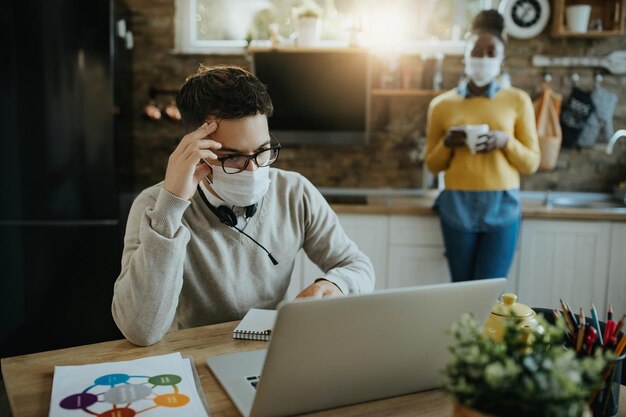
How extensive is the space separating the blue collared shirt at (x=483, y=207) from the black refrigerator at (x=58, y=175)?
1.65 meters

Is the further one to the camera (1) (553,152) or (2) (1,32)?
(1) (553,152)

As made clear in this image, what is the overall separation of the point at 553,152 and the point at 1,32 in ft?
9.32

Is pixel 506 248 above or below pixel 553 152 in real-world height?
below

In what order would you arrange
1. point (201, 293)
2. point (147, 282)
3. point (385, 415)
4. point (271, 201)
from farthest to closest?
1. point (271, 201)
2. point (201, 293)
3. point (147, 282)
4. point (385, 415)

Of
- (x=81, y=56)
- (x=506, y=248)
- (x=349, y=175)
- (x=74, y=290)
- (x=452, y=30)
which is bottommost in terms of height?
(x=74, y=290)

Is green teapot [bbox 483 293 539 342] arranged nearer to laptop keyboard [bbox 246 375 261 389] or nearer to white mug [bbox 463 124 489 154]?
laptop keyboard [bbox 246 375 261 389]

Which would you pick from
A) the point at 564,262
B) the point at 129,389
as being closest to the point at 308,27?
the point at 564,262

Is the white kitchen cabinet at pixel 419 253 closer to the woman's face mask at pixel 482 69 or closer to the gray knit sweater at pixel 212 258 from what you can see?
the woman's face mask at pixel 482 69

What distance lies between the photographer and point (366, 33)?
11.4 ft

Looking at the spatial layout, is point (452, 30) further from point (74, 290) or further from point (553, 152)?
point (74, 290)

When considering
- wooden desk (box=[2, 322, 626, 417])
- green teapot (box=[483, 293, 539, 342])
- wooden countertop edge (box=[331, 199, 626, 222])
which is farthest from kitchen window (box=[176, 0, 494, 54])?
green teapot (box=[483, 293, 539, 342])

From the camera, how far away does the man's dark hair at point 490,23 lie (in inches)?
104

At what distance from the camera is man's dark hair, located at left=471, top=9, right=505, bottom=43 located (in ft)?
8.70

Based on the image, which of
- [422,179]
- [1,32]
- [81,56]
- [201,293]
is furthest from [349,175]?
[201,293]
